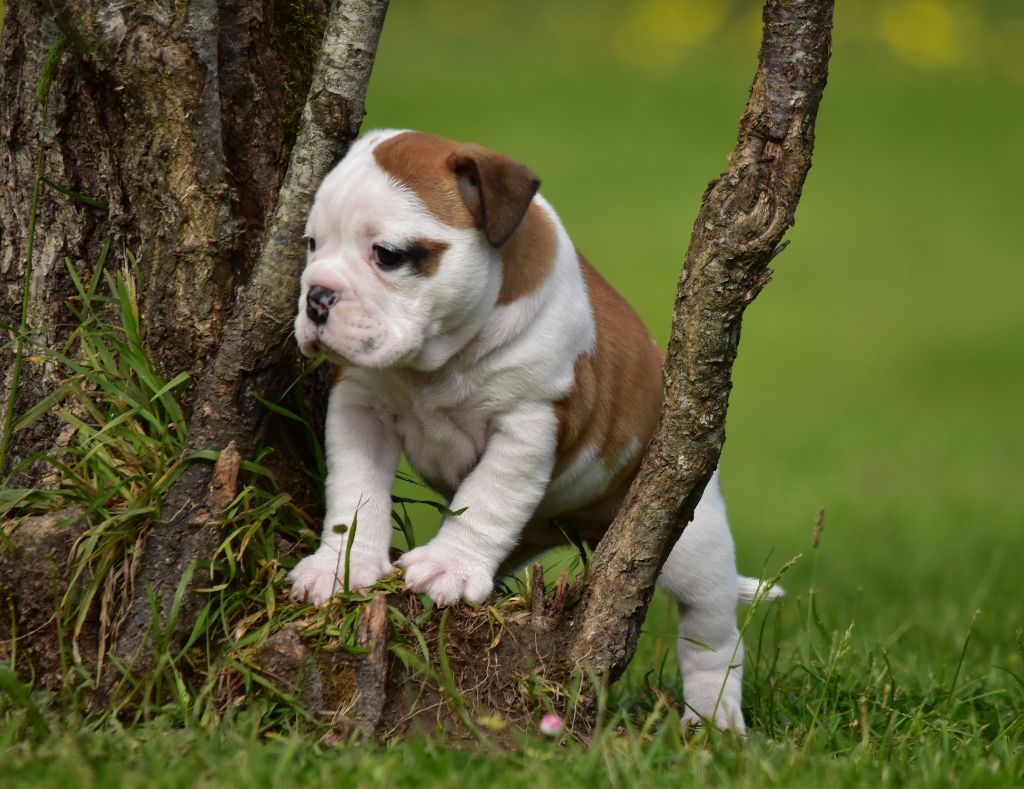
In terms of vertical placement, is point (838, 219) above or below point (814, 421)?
above

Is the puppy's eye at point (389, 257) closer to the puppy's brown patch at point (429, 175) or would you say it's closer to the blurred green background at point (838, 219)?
the puppy's brown patch at point (429, 175)

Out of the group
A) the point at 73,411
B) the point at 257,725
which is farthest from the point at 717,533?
the point at 73,411

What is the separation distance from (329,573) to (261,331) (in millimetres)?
765

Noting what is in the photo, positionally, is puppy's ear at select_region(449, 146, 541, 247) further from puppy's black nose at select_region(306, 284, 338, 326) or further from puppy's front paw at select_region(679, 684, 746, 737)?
A: puppy's front paw at select_region(679, 684, 746, 737)

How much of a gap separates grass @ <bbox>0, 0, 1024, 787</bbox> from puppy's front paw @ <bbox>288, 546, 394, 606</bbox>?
0.30 ft

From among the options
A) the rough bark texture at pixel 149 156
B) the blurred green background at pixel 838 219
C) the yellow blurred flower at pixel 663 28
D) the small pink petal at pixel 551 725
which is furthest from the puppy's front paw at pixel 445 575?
the yellow blurred flower at pixel 663 28

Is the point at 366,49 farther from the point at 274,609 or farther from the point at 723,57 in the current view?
the point at 723,57

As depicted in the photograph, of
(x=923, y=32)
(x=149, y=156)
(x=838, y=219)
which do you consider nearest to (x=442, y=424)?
(x=149, y=156)

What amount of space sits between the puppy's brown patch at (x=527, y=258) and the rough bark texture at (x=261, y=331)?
63cm

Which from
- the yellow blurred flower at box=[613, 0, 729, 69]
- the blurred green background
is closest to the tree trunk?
the blurred green background

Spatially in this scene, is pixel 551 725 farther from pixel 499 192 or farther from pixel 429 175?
pixel 429 175

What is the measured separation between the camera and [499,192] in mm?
3910

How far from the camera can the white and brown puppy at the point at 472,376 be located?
3.88m

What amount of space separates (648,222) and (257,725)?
48.8ft
